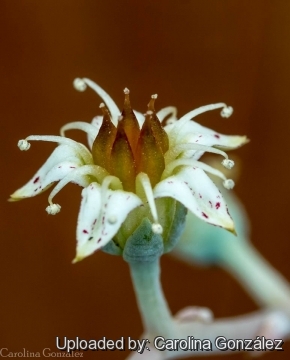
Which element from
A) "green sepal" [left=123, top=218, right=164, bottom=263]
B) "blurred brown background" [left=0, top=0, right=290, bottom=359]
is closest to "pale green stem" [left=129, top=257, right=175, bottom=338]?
"green sepal" [left=123, top=218, right=164, bottom=263]

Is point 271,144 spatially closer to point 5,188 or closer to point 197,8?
point 197,8

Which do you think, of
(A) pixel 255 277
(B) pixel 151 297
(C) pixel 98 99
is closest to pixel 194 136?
(B) pixel 151 297

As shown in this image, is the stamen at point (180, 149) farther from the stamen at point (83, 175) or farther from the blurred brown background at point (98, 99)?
the blurred brown background at point (98, 99)

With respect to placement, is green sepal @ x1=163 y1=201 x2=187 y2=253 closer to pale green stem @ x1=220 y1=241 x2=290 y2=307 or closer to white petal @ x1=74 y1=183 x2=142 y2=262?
white petal @ x1=74 y1=183 x2=142 y2=262

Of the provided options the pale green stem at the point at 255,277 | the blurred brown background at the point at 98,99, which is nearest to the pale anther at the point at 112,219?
the pale green stem at the point at 255,277

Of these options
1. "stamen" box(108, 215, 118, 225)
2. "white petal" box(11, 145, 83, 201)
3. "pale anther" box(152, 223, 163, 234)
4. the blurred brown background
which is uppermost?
the blurred brown background

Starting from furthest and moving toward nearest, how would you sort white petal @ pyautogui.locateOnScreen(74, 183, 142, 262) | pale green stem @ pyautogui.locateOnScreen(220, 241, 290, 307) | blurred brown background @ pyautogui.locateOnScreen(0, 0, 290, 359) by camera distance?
blurred brown background @ pyautogui.locateOnScreen(0, 0, 290, 359) → pale green stem @ pyautogui.locateOnScreen(220, 241, 290, 307) → white petal @ pyautogui.locateOnScreen(74, 183, 142, 262)

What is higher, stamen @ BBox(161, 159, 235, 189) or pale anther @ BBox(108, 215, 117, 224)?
stamen @ BBox(161, 159, 235, 189)
